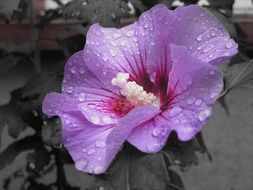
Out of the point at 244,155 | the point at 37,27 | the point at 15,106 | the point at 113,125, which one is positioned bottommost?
the point at 244,155

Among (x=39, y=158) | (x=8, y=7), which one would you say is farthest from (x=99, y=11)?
(x=39, y=158)

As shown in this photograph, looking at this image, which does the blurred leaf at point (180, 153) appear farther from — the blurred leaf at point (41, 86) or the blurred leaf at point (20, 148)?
the blurred leaf at point (20, 148)

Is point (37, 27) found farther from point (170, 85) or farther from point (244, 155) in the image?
point (244, 155)

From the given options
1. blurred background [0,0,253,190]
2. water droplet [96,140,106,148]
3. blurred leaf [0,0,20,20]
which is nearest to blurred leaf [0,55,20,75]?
blurred background [0,0,253,190]

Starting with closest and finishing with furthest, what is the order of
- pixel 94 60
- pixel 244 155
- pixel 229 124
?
pixel 94 60 < pixel 244 155 < pixel 229 124

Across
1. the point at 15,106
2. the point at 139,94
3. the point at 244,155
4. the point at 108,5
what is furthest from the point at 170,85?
the point at 244,155

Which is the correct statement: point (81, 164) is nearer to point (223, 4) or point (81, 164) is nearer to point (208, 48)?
point (208, 48)

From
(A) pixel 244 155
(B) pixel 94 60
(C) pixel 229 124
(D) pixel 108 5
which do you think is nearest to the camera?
(B) pixel 94 60

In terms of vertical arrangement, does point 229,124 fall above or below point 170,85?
below
